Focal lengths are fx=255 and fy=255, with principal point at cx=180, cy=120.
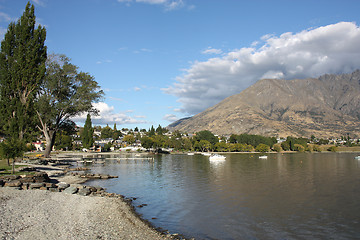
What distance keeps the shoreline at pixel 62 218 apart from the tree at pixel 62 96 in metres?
44.6

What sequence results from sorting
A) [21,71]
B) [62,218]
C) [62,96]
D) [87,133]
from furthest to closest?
[87,133] < [62,96] < [21,71] < [62,218]

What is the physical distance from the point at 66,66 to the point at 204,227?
61.2m

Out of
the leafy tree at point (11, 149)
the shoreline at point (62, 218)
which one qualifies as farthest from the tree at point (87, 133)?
the shoreline at point (62, 218)

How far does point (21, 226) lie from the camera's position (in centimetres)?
1568

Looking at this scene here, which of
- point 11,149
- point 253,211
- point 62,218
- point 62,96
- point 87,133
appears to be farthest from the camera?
point 87,133

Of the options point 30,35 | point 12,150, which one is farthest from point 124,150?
point 12,150

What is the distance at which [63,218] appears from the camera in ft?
62.6

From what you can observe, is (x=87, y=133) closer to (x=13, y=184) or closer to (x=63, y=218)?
(x=13, y=184)

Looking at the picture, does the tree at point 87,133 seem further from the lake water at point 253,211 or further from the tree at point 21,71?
the lake water at point 253,211

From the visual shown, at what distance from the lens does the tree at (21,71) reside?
154 ft

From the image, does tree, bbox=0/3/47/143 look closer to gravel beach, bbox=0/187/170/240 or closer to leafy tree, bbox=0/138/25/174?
leafy tree, bbox=0/138/25/174

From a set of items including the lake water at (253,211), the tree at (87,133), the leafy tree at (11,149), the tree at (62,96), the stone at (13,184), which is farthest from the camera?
the tree at (87,133)

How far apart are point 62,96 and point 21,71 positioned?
1879cm

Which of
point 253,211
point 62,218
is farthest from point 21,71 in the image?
point 253,211
